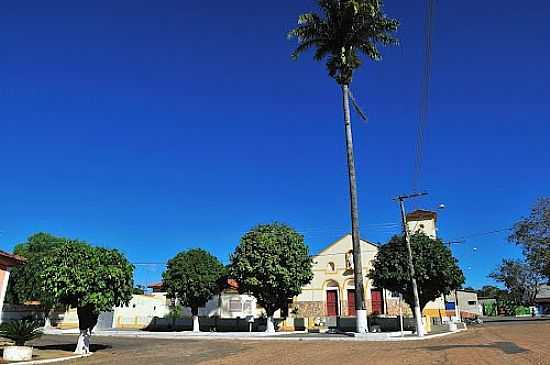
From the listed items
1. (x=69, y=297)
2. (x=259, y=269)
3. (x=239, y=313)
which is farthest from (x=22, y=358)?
(x=239, y=313)

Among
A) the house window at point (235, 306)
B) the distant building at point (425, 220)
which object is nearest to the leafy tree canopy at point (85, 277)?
the house window at point (235, 306)

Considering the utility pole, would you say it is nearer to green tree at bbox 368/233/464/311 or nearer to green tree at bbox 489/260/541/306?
green tree at bbox 368/233/464/311

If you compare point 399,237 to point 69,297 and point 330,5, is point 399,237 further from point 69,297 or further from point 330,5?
point 69,297

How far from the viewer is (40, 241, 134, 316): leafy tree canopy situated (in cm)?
2103

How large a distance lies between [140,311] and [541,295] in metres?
94.7

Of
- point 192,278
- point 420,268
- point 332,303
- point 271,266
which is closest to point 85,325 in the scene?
point 271,266

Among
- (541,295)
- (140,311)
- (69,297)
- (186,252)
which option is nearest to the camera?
(69,297)

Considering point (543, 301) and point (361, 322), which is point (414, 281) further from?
point (543, 301)

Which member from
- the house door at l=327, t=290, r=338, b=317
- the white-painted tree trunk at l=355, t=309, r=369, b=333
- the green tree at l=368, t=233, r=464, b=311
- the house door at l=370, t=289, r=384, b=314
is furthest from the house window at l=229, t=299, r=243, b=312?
the white-painted tree trunk at l=355, t=309, r=369, b=333

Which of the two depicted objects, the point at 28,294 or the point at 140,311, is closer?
the point at 28,294

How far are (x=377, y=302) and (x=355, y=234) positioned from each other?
84.9 ft

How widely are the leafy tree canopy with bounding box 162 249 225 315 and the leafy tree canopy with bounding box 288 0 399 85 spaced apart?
62.3 feet

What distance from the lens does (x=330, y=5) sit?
33688 millimetres

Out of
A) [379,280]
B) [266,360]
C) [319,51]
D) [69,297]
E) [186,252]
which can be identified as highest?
[319,51]
